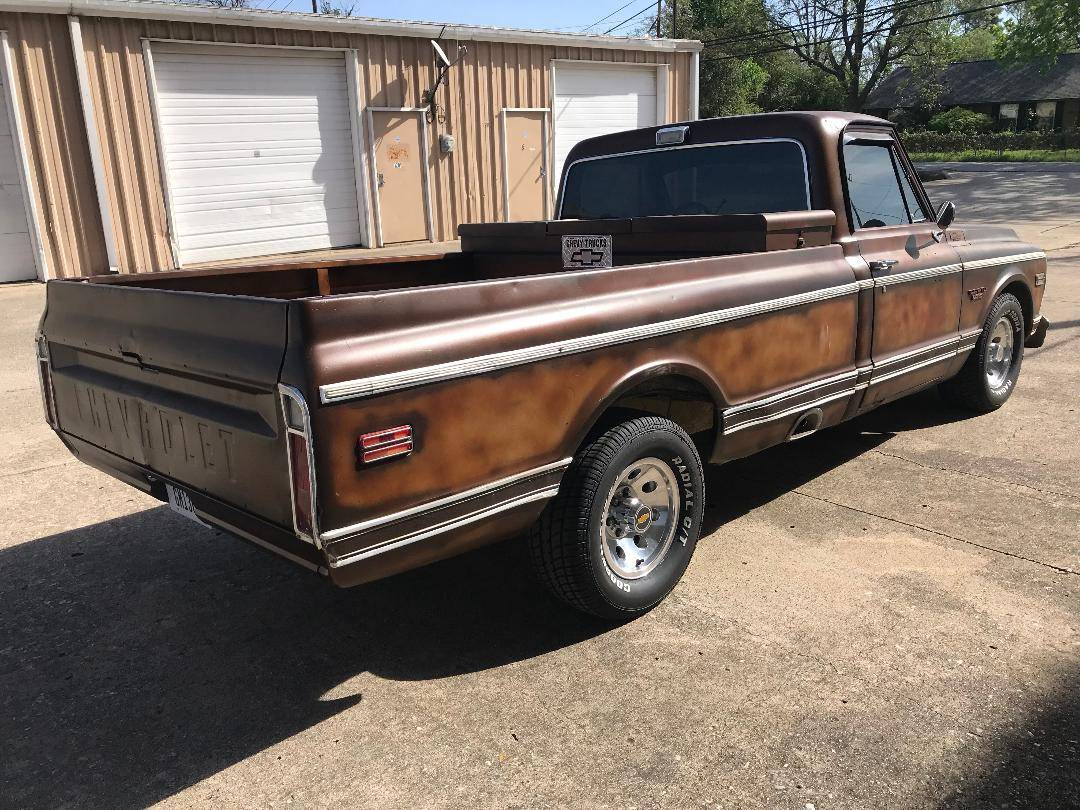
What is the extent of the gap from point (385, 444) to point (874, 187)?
339 centimetres

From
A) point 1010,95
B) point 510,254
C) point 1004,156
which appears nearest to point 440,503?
point 510,254

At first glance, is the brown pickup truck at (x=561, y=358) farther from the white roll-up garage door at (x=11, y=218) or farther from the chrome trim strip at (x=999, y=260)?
the white roll-up garage door at (x=11, y=218)

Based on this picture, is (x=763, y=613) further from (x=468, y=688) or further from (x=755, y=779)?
(x=468, y=688)

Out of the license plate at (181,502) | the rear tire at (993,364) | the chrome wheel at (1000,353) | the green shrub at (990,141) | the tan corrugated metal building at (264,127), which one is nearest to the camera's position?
the license plate at (181,502)

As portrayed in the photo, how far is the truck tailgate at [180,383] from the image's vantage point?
2.45 m

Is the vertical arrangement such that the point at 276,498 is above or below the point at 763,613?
above

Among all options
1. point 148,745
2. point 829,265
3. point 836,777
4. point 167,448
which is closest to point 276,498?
point 167,448

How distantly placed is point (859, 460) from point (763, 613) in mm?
1996

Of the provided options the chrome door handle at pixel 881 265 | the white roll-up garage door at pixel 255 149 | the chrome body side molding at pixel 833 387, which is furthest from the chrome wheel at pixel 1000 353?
the white roll-up garage door at pixel 255 149

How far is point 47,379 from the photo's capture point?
353 cm

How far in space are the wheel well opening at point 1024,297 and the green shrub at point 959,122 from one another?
4629cm

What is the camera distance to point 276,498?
246 cm

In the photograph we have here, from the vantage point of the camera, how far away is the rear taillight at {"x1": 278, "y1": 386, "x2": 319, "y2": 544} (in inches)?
90.6

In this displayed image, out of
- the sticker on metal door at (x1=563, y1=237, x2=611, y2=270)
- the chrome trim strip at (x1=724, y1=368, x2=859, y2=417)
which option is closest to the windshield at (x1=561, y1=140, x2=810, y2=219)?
the sticker on metal door at (x1=563, y1=237, x2=611, y2=270)
